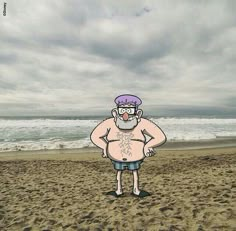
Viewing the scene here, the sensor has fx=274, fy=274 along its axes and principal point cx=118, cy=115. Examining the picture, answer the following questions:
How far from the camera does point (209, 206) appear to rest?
6062 mm

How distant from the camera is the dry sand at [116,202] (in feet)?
18.3

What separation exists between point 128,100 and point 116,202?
264 centimetres

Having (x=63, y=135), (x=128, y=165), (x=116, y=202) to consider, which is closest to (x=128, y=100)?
(x=128, y=165)

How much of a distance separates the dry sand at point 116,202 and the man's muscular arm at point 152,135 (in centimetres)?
149

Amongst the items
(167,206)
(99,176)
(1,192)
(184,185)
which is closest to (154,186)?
(184,185)

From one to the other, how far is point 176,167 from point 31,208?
6.55 metres

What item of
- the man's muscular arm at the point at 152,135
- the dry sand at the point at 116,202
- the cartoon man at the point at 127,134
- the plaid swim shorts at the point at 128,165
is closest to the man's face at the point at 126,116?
the cartoon man at the point at 127,134

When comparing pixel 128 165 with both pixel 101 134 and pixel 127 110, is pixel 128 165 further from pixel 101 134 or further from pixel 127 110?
pixel 127 110

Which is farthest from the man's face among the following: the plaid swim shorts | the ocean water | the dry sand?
the ocean water

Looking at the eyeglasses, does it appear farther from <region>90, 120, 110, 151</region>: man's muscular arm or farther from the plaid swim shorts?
the plaid swim shorts

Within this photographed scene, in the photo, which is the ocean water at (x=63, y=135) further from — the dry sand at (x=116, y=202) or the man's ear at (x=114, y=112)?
the man's ear at (x=114, y=112)

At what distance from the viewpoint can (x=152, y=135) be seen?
5.82 meters

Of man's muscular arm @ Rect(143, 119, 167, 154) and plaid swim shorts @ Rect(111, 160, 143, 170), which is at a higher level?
man's muscular arm @ Rect(143, 119, 167, 154)

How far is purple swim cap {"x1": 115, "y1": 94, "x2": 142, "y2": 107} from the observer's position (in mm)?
5848
